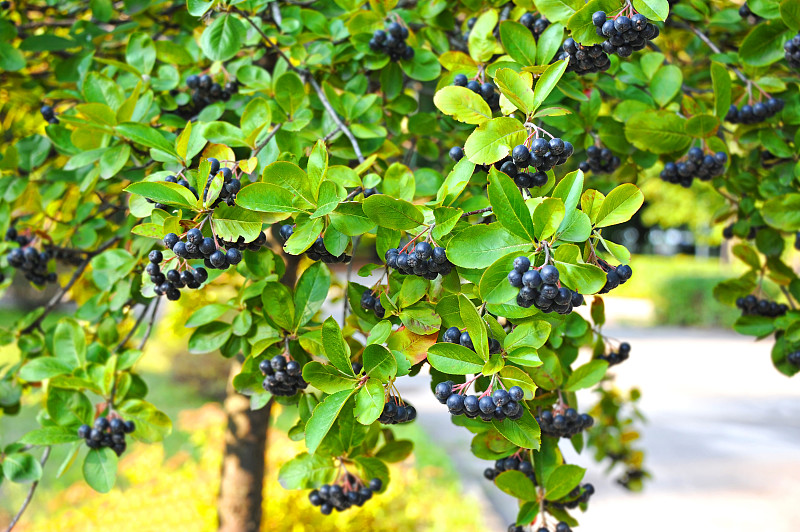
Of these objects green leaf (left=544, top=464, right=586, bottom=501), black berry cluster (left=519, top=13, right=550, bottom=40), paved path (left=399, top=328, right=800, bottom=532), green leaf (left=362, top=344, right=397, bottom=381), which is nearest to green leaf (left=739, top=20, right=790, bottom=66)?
black berry cluster (left=519, top=13, right=550, bottom=40)

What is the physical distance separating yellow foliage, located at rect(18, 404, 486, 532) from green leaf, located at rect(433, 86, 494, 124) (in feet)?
8.43

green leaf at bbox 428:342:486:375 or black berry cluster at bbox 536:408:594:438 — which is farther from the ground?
green leaf at bbox 428:342:486:375

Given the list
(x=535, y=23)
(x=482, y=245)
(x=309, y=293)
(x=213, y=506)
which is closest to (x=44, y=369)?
(x=309, y=293)

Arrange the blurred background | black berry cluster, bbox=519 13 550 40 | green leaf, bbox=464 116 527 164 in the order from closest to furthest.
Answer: green leaf, bbox=464 116 527 164
black berry cluster, bbox=519 13 550 40
the blurred background

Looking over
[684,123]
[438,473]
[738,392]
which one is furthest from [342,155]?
[738,392]

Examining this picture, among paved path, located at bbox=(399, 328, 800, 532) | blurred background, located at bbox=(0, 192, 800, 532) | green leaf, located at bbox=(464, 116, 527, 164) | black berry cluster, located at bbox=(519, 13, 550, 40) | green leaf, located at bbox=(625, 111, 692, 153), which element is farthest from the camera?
paved path, located at bbox=(399, 328, 800, 532)

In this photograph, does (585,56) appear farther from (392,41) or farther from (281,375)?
(281,375)

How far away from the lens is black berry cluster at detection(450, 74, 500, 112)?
4.28 feet

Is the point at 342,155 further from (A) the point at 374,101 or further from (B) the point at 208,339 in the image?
(B) the point at 208,339

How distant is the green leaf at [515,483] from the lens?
51.4 inches

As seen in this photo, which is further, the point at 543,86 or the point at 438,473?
the point at 438,473

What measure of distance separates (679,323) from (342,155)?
1561cm

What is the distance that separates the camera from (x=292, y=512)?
11.6 feet

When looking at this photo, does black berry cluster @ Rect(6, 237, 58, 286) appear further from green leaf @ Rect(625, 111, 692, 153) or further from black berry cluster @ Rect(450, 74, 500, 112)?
green leaf @ Rect(625, 111, 692, 153)
